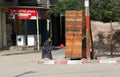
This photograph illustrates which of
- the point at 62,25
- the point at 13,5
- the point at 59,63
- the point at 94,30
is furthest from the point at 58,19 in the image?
the point at 59,63

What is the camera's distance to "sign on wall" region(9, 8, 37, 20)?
132 ft

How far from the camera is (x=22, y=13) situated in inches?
1587

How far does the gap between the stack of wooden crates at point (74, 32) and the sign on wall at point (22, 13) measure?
14.9 meters

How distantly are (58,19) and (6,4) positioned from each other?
9.14m

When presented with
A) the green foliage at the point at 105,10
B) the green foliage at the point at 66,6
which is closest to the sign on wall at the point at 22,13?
the green foliage at the point at 66,6

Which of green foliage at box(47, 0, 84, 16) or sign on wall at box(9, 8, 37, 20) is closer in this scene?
green foliage at box(47, 0, 84, 16)

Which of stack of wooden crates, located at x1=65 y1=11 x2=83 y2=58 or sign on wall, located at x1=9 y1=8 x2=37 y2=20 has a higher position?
sign on wall, located at x1=9 y1=8 x2=37 y2=20

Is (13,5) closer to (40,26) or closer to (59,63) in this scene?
(40,26)

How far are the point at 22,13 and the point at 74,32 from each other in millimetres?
15220

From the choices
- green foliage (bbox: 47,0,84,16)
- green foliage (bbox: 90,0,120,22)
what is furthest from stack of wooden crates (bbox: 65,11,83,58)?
green foliage (bbox: 47,0,84,16)

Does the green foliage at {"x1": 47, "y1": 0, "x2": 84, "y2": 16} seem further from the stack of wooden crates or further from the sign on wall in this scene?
the stack of wooden crates

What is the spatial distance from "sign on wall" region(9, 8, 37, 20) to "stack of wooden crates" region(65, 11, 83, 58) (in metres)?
14.9

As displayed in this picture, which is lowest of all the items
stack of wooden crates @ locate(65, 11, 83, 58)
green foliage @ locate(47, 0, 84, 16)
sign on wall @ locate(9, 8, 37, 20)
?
stack of wooden crates @ locate(65, 11, 83, 58)

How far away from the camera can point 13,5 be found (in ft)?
138
